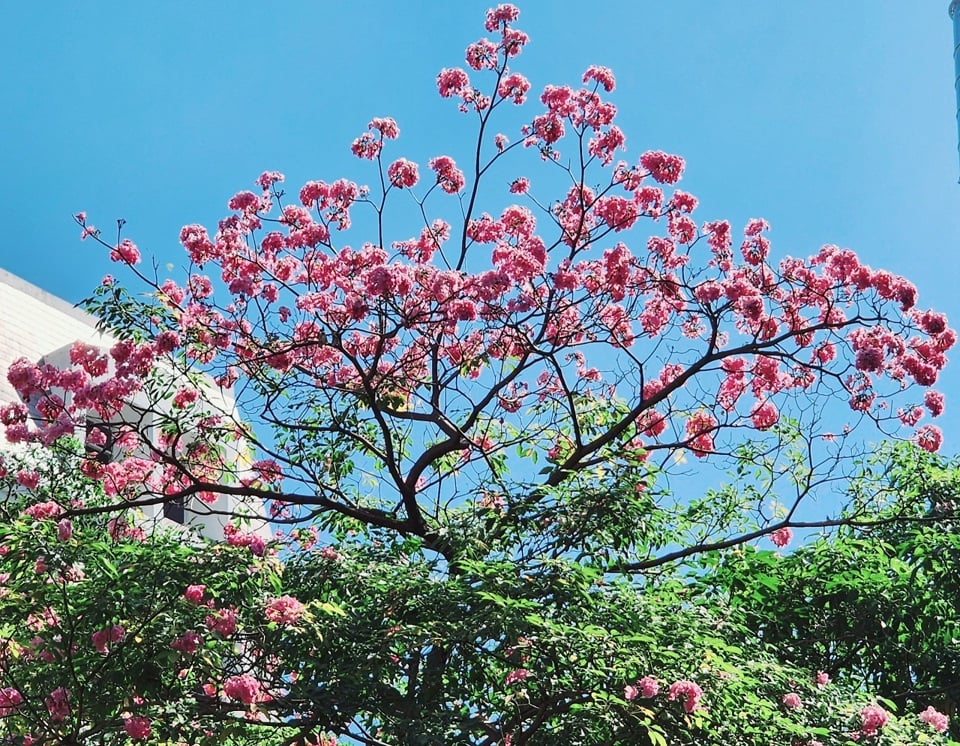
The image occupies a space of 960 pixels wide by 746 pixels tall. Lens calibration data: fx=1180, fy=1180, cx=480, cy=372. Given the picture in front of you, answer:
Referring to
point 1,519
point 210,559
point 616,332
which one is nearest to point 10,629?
point 1,519

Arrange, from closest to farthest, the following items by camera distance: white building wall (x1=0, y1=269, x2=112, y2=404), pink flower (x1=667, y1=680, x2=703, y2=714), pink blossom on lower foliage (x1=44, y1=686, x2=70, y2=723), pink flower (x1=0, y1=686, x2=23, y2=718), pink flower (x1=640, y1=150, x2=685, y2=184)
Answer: pink flower (x1=667, y1=680, x2=703, y2=714) < pink blossom on lower foliage (x1=44, y1=686, x2=70, y2=723) < pink flower (x1=0, y1=686, x2=23, y2=718) < pink flower (x1=640, y1=150, x2=685, y2=184) < white building wall (x1=0, y1=269, x2=112, y2=404)

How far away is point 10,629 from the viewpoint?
28.5ft

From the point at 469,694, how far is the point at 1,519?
14.2 ft

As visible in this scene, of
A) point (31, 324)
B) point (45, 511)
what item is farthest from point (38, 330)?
point (45, 511)

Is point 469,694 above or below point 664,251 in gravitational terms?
below

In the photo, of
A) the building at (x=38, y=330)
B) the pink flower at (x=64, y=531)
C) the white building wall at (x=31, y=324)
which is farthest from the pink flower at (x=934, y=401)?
the white building wall at (x=31, y=324)

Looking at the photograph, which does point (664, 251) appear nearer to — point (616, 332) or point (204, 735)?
point (616, 332)

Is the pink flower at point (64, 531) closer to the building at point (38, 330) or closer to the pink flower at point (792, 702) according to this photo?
the pink flower at point (792, 702)

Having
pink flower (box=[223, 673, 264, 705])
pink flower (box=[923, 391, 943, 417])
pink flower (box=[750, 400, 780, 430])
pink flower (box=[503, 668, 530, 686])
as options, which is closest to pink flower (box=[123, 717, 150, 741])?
pink flower (box=[223, 673, 264, 705])

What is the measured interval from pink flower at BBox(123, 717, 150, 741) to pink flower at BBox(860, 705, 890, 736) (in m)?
4.21

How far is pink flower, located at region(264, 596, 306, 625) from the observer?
679 centimetres

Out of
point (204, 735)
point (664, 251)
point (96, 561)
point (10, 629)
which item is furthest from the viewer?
point (664, 251)

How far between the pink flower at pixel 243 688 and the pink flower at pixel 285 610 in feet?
1.23

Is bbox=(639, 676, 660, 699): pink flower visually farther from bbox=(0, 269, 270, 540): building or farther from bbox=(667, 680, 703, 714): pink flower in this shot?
bbox=(0, 269, 270, 540): building
